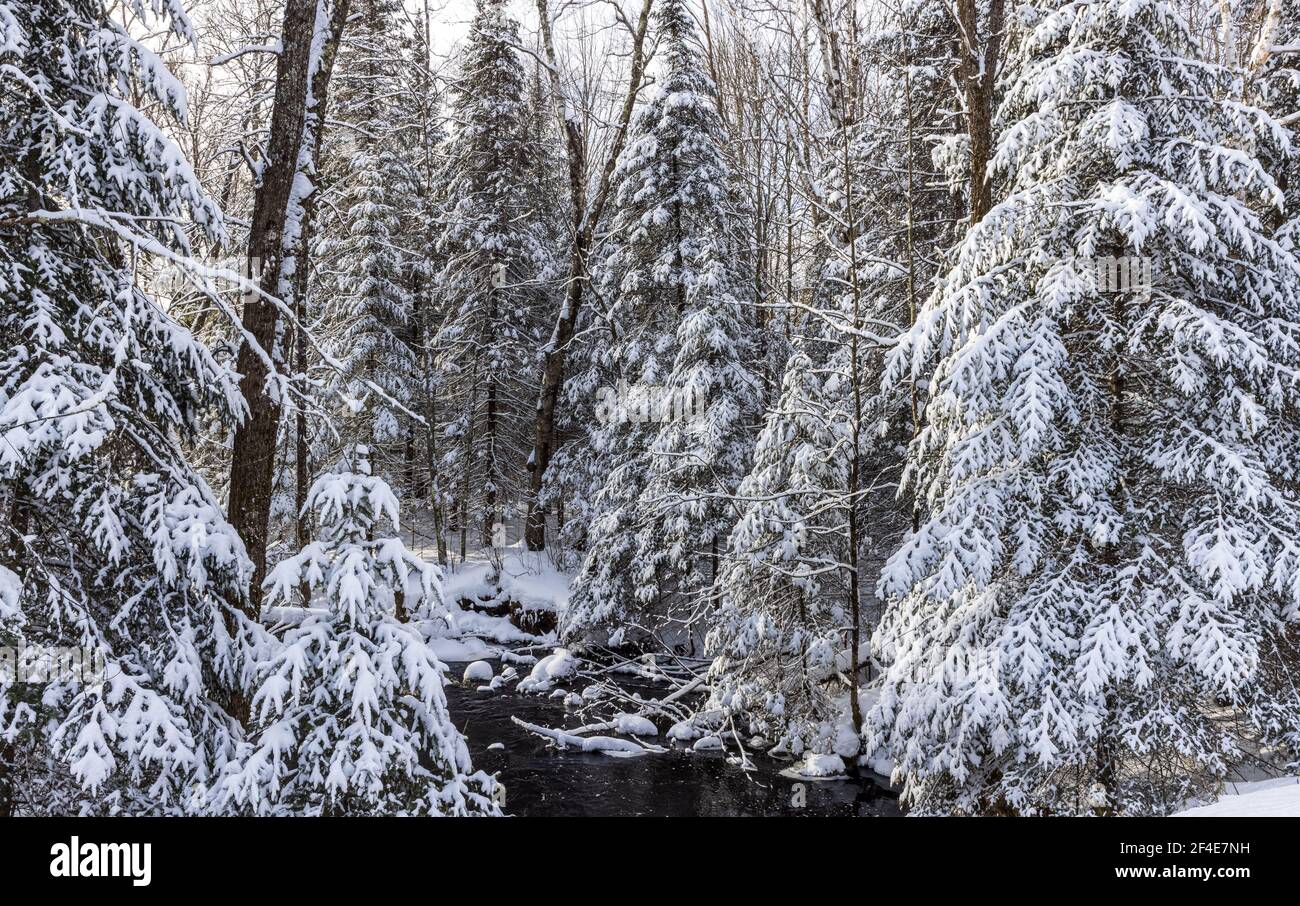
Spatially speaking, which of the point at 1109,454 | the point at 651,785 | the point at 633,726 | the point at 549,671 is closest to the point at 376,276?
the point at 549,671

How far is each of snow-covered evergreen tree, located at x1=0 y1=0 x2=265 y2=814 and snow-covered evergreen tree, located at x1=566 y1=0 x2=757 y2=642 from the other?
10.2 m

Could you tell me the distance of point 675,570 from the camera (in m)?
17.2

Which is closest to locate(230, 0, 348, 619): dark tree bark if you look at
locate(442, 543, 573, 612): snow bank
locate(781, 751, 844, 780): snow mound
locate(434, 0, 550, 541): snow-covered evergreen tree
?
locate(781, 751, 844, 780): snow mound

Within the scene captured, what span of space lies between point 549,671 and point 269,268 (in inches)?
439

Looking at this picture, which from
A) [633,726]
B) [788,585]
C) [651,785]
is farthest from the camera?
[633,726]

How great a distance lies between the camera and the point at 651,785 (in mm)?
11836

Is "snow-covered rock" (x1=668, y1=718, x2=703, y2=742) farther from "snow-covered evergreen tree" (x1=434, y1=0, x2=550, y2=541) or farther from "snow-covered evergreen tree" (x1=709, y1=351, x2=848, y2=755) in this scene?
"snow-covered evergreen tree" (x1=434, y1=0, x2=550, y2=541)

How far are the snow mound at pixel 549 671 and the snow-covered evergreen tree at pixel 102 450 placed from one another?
10224mm

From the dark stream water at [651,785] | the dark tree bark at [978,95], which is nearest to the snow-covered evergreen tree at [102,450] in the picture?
the dark stream water at [651,785]

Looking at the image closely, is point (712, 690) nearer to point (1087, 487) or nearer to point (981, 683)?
point (981, 683)

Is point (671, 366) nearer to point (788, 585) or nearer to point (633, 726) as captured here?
point (788, 585)

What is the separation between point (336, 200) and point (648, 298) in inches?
371

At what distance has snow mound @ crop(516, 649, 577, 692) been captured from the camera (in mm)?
16078
